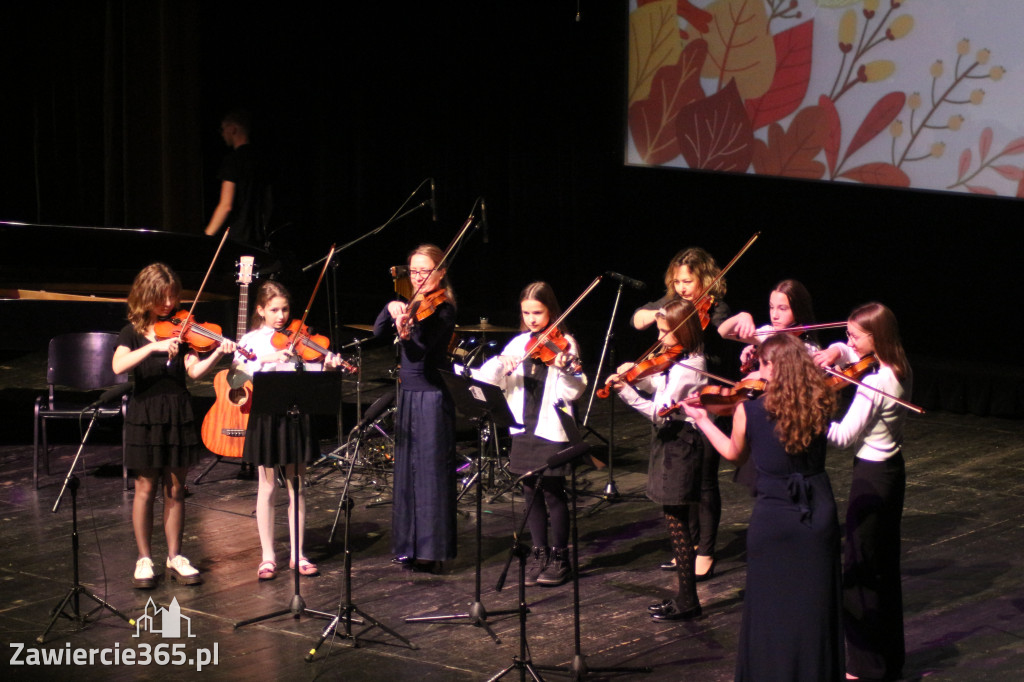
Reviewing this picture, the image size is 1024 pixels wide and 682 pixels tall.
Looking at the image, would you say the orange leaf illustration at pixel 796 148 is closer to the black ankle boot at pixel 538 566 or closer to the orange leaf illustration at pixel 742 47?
the orange leaf illustration at pixel 742 47

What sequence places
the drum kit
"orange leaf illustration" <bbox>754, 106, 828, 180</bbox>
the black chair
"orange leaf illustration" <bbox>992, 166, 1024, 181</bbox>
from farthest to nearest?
"orange leaf illustration" <bbox>754, 106, 828, 180</bbox>
"orange leaf illustration" <bbox>992, 166, 1024, 181</bbox>
the black chair
the drum kit

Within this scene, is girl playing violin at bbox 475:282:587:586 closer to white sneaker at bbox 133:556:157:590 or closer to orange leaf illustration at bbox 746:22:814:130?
white sneaker at bbox 133:556:157:590

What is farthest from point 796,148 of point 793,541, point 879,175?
point 793,541

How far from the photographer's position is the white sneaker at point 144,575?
229 inches

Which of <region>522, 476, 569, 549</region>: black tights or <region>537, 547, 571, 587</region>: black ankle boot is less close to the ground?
<region>522, 476, 569, 549</region>: black tights

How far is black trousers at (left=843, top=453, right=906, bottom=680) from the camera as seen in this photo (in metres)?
4.67

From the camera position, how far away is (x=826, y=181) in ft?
30.2

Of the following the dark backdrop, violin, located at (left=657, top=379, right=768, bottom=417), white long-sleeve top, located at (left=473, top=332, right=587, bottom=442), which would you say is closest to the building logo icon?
white long-sleeve top, located at (left=473, top=332, right=587, bottom=442)

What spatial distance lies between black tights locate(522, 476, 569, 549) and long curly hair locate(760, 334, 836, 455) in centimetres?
175

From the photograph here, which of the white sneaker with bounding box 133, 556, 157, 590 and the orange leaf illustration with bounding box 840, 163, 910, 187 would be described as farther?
the orange leaf illustration with bounding box 840, 163, 910, 187

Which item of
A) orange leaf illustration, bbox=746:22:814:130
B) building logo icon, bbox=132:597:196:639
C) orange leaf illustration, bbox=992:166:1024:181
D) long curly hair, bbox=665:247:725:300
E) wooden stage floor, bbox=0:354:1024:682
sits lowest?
building logo icon, bbox=132:597:196:639

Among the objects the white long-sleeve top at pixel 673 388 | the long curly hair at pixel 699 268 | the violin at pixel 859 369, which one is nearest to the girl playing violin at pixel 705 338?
the long curly hair at pixel 699 268

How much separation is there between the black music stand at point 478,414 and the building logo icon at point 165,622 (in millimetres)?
949

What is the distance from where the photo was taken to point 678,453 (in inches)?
215
